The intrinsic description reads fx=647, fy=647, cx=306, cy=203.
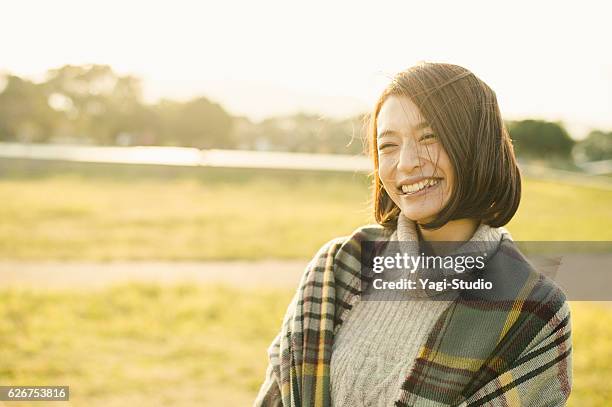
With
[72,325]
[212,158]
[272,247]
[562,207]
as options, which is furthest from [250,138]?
[72,325]

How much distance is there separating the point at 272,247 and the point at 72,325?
11.0 ft

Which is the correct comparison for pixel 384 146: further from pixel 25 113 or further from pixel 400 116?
pixel 25 113

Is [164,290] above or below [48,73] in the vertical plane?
below

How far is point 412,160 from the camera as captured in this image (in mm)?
1649

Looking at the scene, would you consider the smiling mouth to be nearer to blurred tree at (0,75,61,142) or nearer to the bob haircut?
the bob haircut

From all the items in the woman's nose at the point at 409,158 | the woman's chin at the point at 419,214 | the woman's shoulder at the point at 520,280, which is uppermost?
the woman's nose at the point at 409,158

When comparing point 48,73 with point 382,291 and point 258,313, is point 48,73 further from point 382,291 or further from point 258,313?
point 382,291

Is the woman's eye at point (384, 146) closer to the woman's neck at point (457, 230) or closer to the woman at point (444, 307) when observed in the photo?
the woman at point (444, 307)

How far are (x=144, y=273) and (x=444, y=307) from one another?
17.2 feet

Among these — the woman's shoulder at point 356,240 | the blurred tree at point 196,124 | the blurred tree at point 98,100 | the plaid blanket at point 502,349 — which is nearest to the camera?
the plaid blanket at point 502,349

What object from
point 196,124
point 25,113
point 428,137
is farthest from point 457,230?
point 25,113

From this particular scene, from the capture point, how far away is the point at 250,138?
16828mm

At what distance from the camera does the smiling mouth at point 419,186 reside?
1660 millimetres

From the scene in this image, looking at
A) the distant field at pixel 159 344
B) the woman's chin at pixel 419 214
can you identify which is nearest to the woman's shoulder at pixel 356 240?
the woman's chin at pixel 419 214
